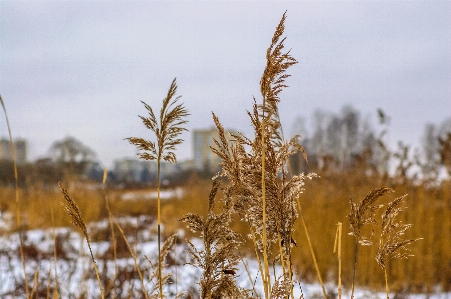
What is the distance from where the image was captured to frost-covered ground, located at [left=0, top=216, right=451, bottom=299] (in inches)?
151

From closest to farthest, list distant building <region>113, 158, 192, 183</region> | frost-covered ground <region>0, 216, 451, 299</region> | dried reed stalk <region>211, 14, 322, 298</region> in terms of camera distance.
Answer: dried reed stalk <region>211, 14, 322, 298</region>
distant building <region>113, 158, 192, 183</region>
frost-covered ground <region>0, 216, 451, 299</region>

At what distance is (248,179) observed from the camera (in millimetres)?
1231

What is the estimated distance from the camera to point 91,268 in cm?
462

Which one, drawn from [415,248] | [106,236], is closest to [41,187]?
[106,236]

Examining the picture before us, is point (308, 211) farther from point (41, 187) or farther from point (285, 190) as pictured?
point (41, 187)

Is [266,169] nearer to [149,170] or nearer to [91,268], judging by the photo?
[91,268]

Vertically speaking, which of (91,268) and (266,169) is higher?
(266,169)

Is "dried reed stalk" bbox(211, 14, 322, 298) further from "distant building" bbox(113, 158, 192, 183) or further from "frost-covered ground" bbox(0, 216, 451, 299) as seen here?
"frost-covered ground" bbox(0, 216, 451, 299)

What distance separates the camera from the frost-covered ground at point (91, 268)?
385 centimetres

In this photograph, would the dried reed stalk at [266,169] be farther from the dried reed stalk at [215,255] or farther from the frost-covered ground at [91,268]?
the frost-covered ground at [91,268]

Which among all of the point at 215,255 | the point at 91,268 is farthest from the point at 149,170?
the point at 215,255

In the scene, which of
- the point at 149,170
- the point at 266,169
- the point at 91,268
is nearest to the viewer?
the point at 266,169

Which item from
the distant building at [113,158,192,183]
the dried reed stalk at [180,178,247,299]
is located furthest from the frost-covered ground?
the dried reed stalk at [180,178,247,299]

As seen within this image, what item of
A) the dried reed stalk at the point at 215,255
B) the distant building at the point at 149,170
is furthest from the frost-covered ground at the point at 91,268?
the dried reed stalk at the point at 215,255
